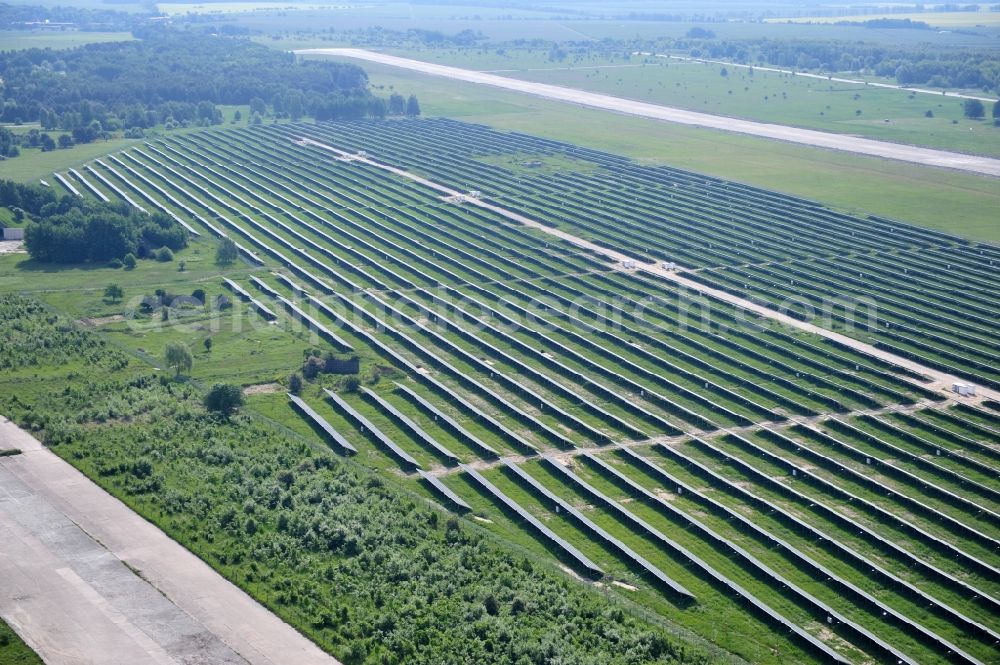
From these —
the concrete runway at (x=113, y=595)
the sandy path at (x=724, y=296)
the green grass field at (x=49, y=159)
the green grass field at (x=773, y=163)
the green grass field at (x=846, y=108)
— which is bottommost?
the green grass field at (x=49, y=159)

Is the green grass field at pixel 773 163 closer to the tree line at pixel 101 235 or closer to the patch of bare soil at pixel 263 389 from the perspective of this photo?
the tree line at pixel 101 235

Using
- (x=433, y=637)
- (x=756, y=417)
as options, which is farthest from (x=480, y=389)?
(x=433, y=637)

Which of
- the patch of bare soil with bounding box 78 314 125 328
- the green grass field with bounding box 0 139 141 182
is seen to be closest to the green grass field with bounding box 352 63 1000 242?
the green grass field with bounding box 0 139 141 182

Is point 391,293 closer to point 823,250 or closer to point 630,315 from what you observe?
point 630,315

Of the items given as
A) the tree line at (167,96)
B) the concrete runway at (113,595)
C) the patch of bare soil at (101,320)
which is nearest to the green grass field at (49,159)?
the tree line at (167,96)

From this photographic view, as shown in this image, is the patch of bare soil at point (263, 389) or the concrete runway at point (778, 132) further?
the concrete runway at point (778, 132)

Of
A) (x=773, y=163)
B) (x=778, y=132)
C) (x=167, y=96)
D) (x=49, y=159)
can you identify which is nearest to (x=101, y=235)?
(x=49, y=159)
